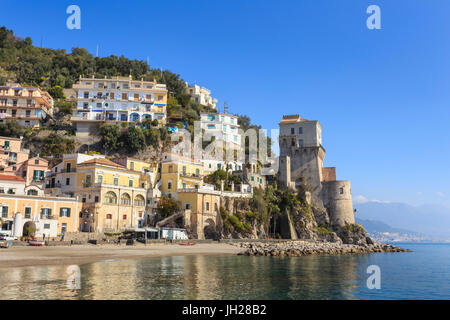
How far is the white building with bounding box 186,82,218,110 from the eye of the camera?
96125 millimetres

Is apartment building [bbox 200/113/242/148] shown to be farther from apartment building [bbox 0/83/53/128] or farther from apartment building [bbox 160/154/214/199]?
apartment building [bbox 0/83/53/128]

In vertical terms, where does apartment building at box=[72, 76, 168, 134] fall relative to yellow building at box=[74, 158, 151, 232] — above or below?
above

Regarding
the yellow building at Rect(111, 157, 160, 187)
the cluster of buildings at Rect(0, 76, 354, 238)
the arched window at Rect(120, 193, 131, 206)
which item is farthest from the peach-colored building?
the arched window at Rect(120, 193, 131, 206)

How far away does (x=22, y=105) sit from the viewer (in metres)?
65.2

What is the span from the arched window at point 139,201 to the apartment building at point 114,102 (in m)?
19.7

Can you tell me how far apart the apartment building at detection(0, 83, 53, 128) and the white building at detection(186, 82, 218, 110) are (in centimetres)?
3777

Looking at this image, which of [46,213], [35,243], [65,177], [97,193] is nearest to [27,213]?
[46,213]

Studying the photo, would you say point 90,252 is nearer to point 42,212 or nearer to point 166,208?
point 42,212

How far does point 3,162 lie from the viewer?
53.7 meters

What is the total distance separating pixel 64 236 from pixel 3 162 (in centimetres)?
2112

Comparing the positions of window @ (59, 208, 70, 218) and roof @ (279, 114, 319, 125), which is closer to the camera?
window @ (59, 208, 70, 218)
